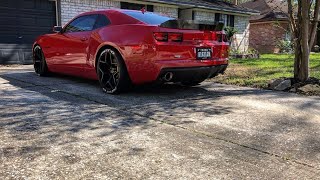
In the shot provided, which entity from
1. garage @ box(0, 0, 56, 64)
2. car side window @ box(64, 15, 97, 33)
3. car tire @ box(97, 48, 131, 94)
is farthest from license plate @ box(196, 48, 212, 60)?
garage @ box(0, 0, 56, 64)

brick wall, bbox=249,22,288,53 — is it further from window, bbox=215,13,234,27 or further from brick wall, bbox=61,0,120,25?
brick wall, bbox=61,0,120,25

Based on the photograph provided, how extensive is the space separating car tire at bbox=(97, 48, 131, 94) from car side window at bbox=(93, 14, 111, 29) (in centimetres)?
51

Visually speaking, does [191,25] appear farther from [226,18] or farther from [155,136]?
[226,18]

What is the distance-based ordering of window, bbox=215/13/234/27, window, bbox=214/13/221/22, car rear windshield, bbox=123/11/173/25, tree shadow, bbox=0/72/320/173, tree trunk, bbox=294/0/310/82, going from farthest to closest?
window, bbox=215/13/234/27, window, bbox=214/13/221/22, tree trunk, bbox=294/0/310/82, car rear windshield, bbox=123/11/173/25, tree shadow, bbox=0/72/320/173

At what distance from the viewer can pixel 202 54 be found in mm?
5676

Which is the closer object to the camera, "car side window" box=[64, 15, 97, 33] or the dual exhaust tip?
the dual exhaust tip

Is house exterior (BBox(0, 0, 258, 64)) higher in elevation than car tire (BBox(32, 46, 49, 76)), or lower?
Answer: higher

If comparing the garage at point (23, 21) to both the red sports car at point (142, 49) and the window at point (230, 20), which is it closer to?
the red sports car at point (142, 49)

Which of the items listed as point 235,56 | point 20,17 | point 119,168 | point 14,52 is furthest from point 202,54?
point 235,56

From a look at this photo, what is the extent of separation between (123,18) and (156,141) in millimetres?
2943

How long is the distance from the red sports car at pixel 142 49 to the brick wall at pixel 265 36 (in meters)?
22.8

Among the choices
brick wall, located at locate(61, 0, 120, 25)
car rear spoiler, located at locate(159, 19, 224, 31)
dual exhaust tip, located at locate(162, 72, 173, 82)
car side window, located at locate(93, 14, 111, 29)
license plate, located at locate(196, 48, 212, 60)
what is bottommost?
dual exhaust tip, located at locate(162, 72, 173, 82)

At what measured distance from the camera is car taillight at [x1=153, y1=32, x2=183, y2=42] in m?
5.24

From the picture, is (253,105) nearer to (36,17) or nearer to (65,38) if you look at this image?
(65,38)
